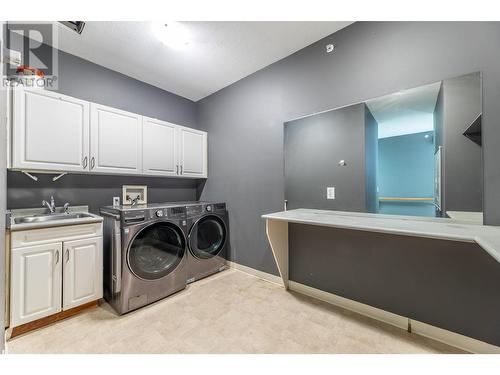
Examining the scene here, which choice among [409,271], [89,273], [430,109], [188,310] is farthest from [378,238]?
[89,273]

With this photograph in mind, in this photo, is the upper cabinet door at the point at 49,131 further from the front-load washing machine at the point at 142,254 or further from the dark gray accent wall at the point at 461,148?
the dark gray accent wall at the point at 461,148

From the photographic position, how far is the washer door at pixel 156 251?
188cm

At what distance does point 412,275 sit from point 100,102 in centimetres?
356

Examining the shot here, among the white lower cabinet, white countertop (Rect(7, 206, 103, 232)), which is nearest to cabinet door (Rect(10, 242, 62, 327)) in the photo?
the white lower cabinet

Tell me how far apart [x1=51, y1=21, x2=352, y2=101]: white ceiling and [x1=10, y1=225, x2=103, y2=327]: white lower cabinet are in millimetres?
1827

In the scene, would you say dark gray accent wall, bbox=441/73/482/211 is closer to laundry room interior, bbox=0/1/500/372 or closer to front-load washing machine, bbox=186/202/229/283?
laundry room interior, bbox=0/1/500/372

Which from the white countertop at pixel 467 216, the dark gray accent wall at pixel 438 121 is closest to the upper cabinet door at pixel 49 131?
the dark gray accent wall at pixel 438 121

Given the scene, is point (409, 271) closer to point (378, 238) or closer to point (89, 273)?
point (378, 238)

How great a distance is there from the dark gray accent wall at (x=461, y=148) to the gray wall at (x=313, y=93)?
4 cm

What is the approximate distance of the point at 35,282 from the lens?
1.55 meters

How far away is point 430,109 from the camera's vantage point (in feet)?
5.03

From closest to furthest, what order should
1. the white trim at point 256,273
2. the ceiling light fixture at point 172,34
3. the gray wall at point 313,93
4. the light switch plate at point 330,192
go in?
the gray wall at point 313,93
the ceiling light fixture at point 172,34
the light switch plate at point 330,192
the white trim at point 256,273

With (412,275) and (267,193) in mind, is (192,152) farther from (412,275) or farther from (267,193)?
(412,275)

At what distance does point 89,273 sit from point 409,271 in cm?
275
